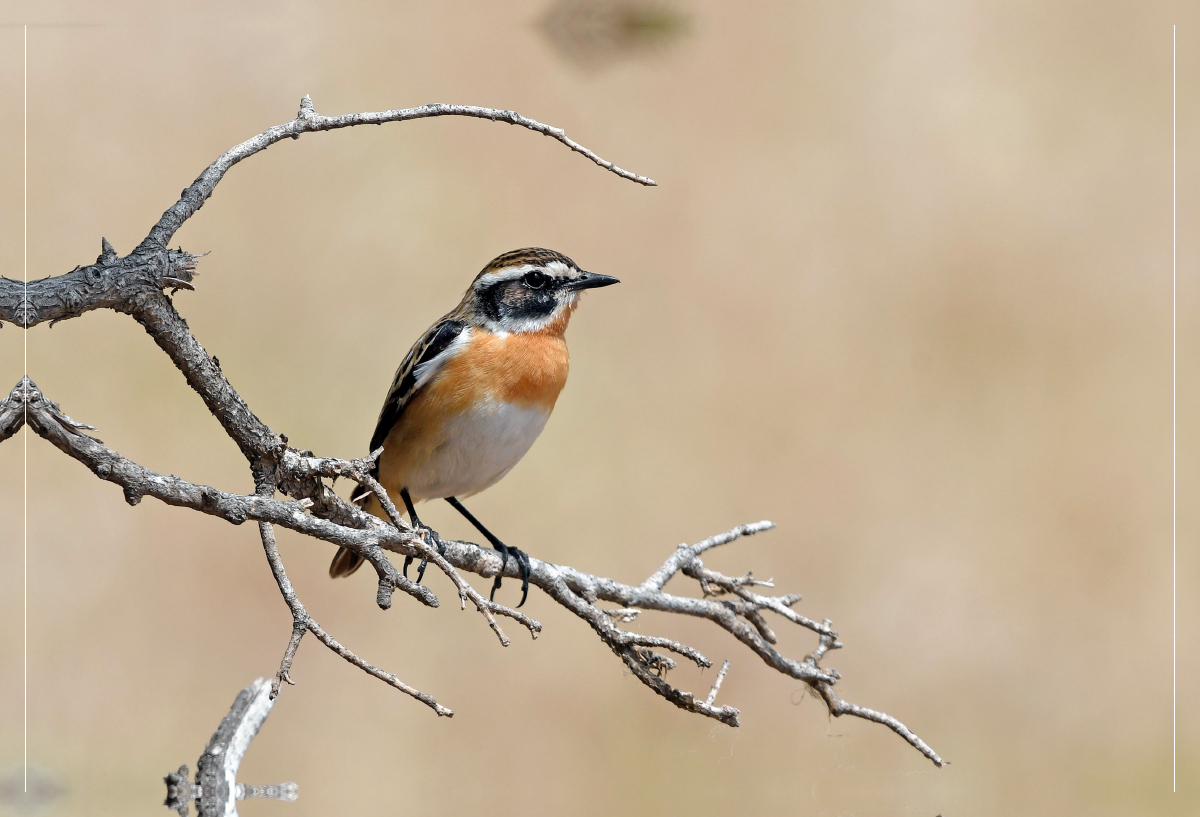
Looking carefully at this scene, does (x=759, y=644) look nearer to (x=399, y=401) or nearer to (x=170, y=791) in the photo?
(x=399, y=401)

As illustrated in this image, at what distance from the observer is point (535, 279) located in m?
3.24

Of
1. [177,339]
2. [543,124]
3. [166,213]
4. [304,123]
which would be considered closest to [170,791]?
[177,339]

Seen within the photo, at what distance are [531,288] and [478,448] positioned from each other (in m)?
0.56

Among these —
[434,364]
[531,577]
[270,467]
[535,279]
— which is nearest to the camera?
[270,467]

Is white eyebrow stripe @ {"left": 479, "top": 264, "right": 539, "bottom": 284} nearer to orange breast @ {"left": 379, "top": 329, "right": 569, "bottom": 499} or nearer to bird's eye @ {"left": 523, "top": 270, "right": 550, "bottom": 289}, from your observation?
bird's eye @ {"left": 523, "top": 270, "right": 550, "bottom": 289}

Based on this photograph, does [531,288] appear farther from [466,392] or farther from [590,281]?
[466,392]

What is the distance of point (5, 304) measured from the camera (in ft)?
6.55

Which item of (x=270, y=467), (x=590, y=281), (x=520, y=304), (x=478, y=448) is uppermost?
(x=590, y=281)

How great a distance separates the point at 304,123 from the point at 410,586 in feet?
3.60

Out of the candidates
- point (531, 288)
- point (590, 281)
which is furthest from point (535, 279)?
point (590, 281)

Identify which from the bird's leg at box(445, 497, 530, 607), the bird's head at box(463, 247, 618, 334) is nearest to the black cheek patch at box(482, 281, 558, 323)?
the bird's head at box(463, 247, 618, 334)

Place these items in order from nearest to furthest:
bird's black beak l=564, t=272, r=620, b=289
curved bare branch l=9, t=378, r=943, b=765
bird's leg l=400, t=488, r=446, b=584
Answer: curved bare branch l=9, t=378, r=943, b=765, bird's leg l=400, t=488, r=446, b=584, bird's black beak l=564, t=272, r=620, b=289

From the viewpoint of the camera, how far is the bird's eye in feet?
10.6

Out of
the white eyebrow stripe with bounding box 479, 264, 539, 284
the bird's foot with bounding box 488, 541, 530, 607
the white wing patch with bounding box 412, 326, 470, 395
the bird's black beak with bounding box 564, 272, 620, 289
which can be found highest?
the bird's black beak with bounding box 564, 272, 620, 289
